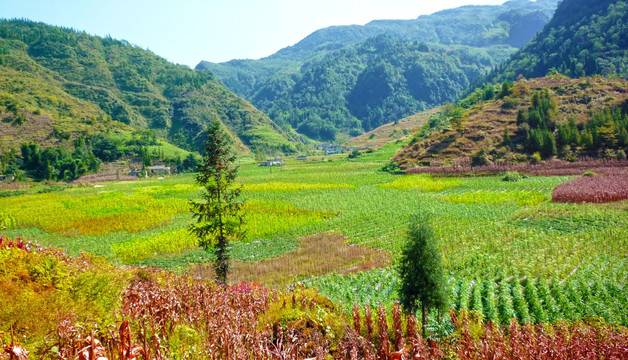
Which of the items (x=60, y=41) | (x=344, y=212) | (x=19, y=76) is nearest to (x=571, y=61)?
(x=344, y=212)

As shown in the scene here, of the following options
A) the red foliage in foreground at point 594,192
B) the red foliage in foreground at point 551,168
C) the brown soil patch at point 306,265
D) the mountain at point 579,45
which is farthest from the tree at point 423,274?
the mountain at point 579,45

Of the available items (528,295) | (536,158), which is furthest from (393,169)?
(528,295)

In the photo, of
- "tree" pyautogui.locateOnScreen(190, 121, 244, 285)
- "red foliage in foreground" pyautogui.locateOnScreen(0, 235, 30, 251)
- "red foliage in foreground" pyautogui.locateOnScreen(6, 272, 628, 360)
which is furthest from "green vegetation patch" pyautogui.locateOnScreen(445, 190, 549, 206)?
"red foliage in foreground" pyautogui.locateOnScreen(0, 235, 30, 251)

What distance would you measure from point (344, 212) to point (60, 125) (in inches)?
3767

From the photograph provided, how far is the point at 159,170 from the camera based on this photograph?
9188 centimetres

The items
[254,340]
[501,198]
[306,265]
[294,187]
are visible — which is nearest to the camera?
[254,340]

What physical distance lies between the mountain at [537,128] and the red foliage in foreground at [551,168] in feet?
7.50

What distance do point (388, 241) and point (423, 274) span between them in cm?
1232

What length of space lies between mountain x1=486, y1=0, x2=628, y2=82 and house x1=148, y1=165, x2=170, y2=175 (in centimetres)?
11253

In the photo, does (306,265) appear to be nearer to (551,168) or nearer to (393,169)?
(551,168)

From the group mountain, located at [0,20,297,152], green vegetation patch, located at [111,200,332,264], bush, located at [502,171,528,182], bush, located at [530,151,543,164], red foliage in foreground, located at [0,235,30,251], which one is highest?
mountain, located at [0,20,297,152]

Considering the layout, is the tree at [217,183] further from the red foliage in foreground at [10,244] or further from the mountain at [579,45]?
the mountain at [579,45]

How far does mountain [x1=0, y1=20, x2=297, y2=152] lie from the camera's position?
94250 millimetres

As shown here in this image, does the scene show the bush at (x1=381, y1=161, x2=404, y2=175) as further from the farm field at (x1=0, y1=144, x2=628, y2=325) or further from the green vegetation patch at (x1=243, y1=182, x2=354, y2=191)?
the farm field at (x1=0, y1=144, x2=628, y2=325)
